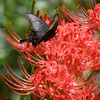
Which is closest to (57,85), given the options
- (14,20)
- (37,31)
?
(37,31)

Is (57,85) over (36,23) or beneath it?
beneath

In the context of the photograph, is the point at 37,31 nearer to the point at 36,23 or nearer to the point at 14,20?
the point at 36,23

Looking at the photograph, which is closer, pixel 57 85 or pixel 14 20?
pixel 57 85

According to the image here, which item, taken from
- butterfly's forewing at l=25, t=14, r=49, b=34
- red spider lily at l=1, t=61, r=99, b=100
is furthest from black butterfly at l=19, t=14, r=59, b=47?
red spider lily at l=1, t=61, r=99, b=100

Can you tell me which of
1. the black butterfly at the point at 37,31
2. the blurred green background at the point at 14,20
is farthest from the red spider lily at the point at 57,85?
the blurred green background at the point at 14,20

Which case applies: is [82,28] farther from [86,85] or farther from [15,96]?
[15,96]

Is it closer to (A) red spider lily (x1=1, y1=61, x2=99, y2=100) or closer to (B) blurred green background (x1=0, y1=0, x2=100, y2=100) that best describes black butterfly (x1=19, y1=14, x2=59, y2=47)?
(A) red spider lily (x1=1, y1=61, x2=99, y2=100)

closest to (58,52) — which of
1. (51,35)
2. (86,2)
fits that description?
(51,35)
